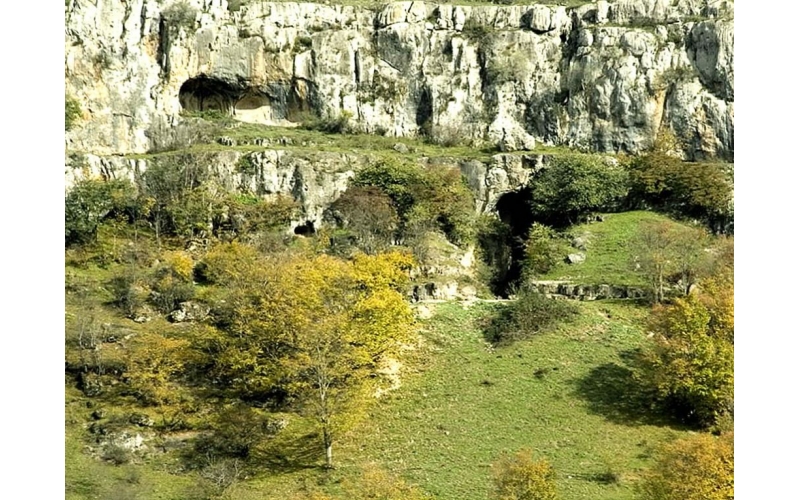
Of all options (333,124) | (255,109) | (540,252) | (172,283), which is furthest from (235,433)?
(255,109)

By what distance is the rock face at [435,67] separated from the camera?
67.6 metres

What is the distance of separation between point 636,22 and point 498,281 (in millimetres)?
29171

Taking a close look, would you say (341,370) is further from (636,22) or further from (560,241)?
(636,22)

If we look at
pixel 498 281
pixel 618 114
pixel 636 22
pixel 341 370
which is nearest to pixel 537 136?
pixel 618 114

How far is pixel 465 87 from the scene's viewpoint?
2867 inches

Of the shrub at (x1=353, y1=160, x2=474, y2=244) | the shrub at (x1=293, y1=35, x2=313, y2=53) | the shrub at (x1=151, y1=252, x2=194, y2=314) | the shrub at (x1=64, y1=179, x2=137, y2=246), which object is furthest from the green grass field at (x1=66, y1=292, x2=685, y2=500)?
the shrub at (x1=293, y1=35, x2=313, y2=53)

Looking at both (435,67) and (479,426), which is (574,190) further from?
(479,426)

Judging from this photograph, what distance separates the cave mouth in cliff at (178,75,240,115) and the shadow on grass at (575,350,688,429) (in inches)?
1721

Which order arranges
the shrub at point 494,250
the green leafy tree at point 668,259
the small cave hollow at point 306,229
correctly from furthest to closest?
1. the small cave hollow at point 306,229
2. the shrub at point 494,250
3. the green leafy tree at point 668,259

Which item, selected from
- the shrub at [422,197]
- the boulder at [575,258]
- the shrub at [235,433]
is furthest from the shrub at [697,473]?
the shrub at [422,197]

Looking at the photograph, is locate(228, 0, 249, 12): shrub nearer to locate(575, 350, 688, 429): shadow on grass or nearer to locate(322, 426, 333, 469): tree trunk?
locate(575, 350, 688, 429): shadow on grass

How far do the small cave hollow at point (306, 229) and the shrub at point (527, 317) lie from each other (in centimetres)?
1785

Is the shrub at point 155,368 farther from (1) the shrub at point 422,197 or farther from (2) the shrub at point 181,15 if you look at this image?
(2) the shrub at point 181,15

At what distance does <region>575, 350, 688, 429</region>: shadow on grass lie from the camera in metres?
36.7
